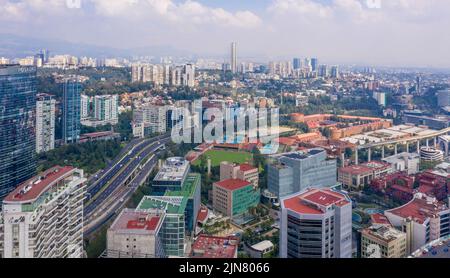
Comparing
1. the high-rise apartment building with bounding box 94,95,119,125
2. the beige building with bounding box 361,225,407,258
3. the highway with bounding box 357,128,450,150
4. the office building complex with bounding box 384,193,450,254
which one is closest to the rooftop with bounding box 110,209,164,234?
the beige building with bounding box 361,225,407,258

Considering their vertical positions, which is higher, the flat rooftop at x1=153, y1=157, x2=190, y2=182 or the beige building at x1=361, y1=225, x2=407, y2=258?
the flat rooftop at x1=153, y1=157, x2=190, y2=182

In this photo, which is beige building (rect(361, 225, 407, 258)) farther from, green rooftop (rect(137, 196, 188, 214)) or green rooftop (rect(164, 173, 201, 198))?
green rooftop (rect(164, 173, 201, 198))

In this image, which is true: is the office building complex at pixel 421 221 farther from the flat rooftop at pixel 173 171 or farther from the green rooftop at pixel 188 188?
the flat rooftop at pixel 173 171
